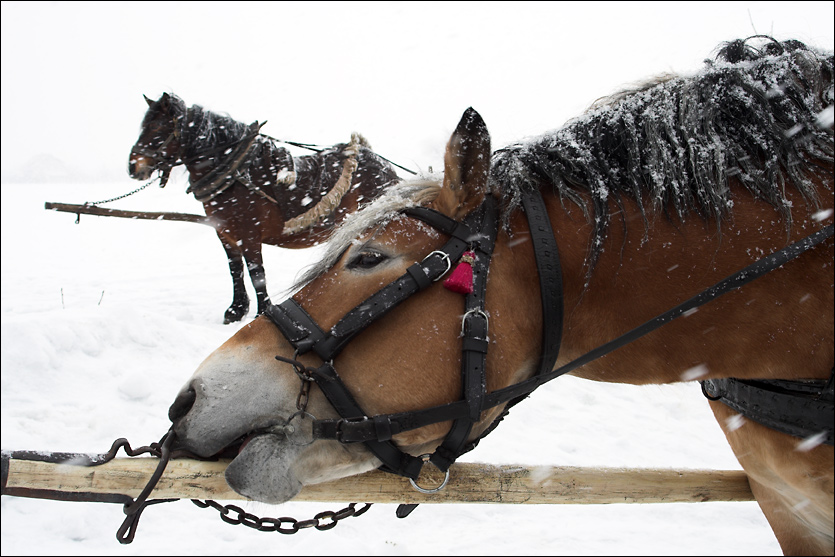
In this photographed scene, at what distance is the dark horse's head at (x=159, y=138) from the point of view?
462 cm

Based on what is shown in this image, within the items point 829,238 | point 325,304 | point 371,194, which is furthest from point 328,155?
point 829,238

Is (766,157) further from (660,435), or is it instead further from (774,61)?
(660,435)

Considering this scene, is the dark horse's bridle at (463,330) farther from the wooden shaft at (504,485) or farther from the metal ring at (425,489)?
the wooden shaft at (504,485)

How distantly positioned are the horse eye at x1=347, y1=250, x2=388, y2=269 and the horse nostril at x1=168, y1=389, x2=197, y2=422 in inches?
20.0

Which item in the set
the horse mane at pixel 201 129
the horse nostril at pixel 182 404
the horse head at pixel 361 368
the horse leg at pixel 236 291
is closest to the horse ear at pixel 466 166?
the horse head at pixel 361 368

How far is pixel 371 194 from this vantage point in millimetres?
5012

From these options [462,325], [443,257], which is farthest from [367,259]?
[462,325]

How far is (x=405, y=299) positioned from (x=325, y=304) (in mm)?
214

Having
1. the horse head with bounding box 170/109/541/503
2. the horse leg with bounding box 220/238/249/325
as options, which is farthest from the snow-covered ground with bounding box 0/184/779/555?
the horse head with bounding box 170/109/541/503

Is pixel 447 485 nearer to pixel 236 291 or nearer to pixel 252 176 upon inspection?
pixel 252 176

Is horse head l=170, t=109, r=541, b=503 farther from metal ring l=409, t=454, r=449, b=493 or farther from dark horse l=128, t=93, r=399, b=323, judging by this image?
dark horse l=128, t=93, r=399, b=323

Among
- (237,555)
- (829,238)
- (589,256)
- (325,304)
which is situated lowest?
(237,555)

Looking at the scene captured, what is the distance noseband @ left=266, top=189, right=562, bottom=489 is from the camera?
118 centimetres

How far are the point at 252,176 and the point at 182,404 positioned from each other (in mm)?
3970
